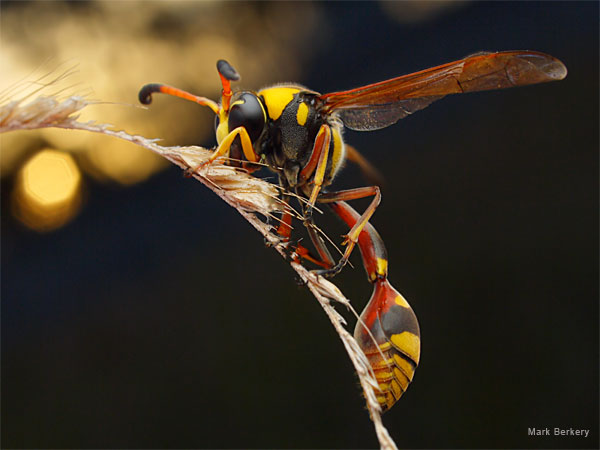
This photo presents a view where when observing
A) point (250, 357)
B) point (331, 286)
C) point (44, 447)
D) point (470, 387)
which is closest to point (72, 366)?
point (44, 447)

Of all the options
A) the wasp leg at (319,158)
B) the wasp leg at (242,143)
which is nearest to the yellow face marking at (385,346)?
the wasp leg at (319,158)

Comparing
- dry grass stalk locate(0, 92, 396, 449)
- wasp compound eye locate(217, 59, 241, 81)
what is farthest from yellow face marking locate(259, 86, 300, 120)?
dry grass stalk locate(0, 92, 396, 449)

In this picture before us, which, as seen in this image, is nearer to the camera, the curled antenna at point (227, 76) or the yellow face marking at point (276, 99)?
the curled antenna at point (227, 76)

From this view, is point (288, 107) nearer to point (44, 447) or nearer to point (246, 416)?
point (246, 416)

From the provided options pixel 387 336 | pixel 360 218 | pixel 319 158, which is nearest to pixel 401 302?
pixel 387 336

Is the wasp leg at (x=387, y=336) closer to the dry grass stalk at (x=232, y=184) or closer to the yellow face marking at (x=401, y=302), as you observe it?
the yellow face marking at (x=401, y=302)

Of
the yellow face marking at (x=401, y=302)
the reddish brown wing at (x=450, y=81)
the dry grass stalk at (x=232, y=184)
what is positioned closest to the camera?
the dry grass stalk at (x=232, y=184)

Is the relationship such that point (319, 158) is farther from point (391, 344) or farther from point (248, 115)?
point (391, 344)
